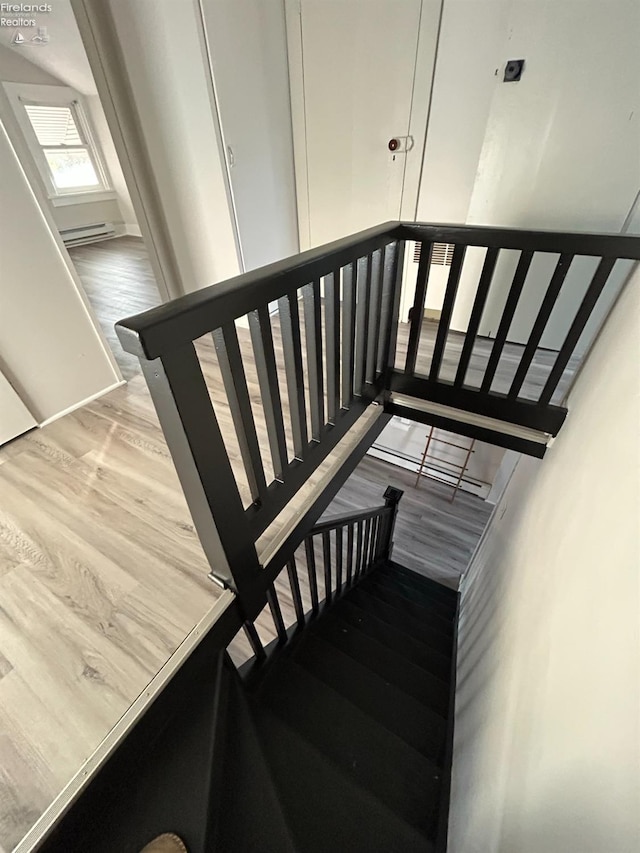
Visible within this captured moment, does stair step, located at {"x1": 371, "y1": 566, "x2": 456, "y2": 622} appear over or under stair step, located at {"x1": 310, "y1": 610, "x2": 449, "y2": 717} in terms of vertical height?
under

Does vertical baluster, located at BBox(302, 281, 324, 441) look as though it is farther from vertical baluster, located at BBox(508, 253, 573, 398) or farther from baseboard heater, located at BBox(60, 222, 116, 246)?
baseboard heater, located at BBox(60, 222, 116, 246)

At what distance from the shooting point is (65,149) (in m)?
5.39

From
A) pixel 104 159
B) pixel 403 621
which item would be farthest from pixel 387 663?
pixel 104 159

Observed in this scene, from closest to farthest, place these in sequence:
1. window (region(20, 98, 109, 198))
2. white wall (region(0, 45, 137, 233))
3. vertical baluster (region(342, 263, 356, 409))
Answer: vertical baluster (region(342, 263, 356, 409)) → white wall (region(0, 45, 137, 233)) → window (region(20, 98, 109, 198))

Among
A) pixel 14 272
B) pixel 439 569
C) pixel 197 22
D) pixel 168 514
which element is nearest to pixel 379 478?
A: pixel 439 569

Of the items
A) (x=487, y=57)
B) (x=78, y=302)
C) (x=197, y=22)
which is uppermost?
(x=197, y=22)

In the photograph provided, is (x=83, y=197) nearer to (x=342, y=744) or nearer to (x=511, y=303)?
(x=511, y=303)

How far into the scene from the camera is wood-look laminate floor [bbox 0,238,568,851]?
3.13 feet

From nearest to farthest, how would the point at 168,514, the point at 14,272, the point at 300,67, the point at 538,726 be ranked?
the point at 538,726
the point at 168,514
the point at 14,272
the point at 300,67

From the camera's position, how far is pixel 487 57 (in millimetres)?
1936

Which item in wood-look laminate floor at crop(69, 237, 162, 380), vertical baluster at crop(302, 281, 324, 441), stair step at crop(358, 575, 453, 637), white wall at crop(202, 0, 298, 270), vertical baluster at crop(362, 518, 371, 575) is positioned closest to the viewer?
vertical baluster at crop(302, 281, 324, 441)

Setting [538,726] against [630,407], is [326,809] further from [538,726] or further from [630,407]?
[630,407]

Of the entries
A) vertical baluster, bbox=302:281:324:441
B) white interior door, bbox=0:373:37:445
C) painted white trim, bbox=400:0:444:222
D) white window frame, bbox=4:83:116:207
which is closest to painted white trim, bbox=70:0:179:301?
white interior door, bbox=0:373:37:445

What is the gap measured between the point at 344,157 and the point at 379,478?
9.28 feet
